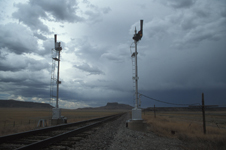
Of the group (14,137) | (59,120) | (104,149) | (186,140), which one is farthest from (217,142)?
(59,120)

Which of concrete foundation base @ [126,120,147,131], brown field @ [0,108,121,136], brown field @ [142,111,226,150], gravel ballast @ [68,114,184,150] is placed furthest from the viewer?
brown field @ [0,108,121,136]

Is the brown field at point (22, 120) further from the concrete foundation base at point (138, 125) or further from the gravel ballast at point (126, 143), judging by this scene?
the concrete foundation base at point (138, 125)

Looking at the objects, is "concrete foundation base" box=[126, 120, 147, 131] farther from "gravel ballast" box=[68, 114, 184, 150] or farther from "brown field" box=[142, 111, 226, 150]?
"gravel ballast" box=[68, 114, 184, 150]

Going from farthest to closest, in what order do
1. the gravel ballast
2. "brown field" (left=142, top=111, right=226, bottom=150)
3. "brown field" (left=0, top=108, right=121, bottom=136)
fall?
"brown field" (left=0, top=108, right=121, bottom=136) → "brown field" (left=142, top=111, right=226, bottom=150) → the gravel ballast

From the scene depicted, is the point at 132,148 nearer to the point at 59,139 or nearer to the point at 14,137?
the point at 59,139

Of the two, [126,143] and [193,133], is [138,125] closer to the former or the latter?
[193,133]

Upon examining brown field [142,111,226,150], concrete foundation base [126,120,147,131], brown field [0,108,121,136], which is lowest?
brown field [0,108,121,136]

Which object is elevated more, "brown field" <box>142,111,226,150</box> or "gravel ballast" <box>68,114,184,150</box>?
"gravel ballast" <box>68,114,184,150</box>

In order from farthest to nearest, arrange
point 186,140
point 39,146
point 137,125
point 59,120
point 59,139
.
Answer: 1. point 59,120
2. point 137,125
3. point 186,140
4. point 59,139
5. point 39,146

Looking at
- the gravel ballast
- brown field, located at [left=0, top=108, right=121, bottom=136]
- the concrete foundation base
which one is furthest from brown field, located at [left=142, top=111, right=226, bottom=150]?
brown field, located at [left=0, top=108, right=121, bottom=136]

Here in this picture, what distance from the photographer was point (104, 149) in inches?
285

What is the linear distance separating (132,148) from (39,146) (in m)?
3.74

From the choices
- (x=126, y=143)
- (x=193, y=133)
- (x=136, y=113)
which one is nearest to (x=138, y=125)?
(x=136, y=113)

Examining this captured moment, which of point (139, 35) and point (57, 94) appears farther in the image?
point (57, 94)
